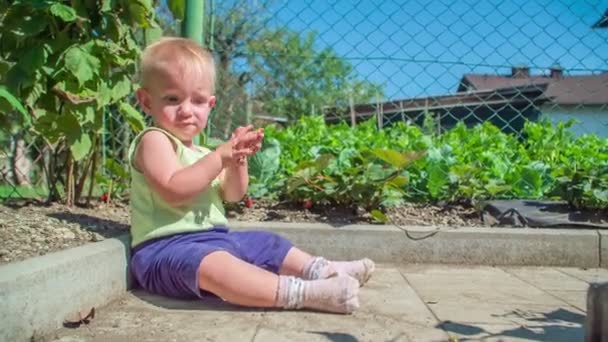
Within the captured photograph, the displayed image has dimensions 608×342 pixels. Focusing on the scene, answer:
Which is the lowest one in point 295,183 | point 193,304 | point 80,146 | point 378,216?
point 193,304

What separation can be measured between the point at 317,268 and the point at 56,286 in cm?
91

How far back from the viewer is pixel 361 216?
2.90 meters

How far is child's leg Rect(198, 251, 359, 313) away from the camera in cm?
Result: 172

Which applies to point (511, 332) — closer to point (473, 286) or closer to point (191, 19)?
point (473, 286)

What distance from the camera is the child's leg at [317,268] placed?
2.08 m

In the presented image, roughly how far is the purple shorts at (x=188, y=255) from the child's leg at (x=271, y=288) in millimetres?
64

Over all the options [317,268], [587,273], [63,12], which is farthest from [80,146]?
[587,273]

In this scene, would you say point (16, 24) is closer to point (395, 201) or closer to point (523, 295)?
point (395, 201)

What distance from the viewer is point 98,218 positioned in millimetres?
2438

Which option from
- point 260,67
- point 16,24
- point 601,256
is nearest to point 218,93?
point 260,67

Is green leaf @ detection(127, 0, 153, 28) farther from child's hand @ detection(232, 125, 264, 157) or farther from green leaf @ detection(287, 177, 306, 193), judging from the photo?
green leaf @ detection(287, 177, 306, 193)

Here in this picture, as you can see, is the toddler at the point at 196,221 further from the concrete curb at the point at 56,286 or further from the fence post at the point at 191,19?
the fence post at the point at 191,19

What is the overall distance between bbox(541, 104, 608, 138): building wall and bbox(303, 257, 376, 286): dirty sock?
2.77 m

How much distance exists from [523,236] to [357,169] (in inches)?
33.9
